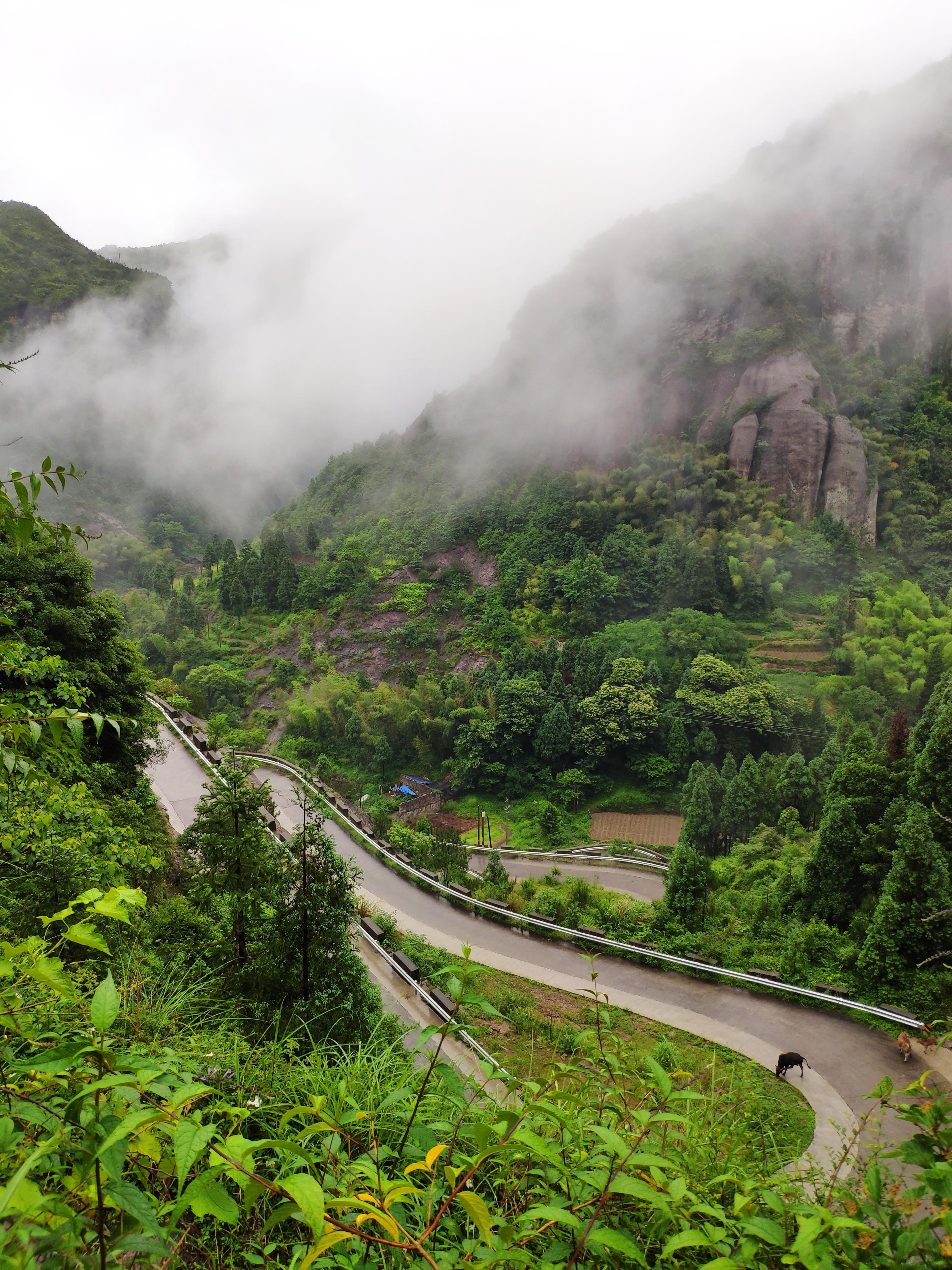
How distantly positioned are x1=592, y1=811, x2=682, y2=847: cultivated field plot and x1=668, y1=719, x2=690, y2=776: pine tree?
Answer: 2.53 m

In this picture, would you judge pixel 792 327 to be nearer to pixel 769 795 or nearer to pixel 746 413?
pixel 746 413

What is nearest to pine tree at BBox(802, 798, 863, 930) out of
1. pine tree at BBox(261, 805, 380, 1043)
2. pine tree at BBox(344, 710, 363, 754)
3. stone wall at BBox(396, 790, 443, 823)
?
pine tree at BBox(261, 805, 380, 1043)

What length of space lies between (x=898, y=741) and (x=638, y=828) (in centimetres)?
1586

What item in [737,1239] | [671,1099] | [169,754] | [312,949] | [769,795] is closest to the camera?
[737,1239]

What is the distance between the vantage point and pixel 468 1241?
942 mm

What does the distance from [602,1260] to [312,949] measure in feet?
14.8

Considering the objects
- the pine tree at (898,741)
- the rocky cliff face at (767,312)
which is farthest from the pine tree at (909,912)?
the rocky cliff face at (767,312)

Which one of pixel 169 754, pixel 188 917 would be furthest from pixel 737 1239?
pixel 169 754

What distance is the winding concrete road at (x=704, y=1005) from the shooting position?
22.5 ft

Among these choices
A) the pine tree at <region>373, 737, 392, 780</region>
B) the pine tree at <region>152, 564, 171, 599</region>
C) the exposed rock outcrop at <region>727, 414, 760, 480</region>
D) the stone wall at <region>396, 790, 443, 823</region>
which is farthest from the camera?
the pine tree at <region>152, 564, 171, 599</region>

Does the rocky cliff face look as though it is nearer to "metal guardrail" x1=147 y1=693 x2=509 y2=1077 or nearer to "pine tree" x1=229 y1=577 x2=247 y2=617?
"pine tree" x1=229 y1=577 x2=247 y2=617

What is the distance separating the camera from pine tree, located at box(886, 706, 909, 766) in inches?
490

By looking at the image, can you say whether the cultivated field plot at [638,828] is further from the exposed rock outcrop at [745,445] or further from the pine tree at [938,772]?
the exposed rock outcrop at [745,445]

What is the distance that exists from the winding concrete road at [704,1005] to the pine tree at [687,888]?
140 cm
